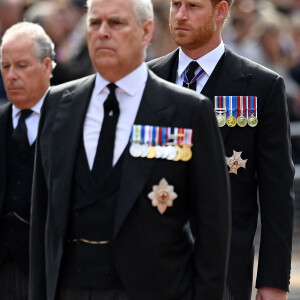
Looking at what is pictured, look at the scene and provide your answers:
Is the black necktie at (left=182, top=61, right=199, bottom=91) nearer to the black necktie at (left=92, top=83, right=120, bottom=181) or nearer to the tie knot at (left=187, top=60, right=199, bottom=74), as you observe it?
the tie knot at (left=187, top=60, right=199, bottom=74)

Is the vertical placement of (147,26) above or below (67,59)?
below

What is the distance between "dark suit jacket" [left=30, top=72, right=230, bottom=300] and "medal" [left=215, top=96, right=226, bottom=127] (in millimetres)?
801

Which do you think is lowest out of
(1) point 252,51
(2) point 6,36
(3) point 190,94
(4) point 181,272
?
(4) point 181,272

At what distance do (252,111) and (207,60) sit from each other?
1.09 ft

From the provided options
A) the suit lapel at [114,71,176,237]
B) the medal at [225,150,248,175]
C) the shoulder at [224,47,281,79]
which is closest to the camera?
the suit lapel at [114,71,176,237]

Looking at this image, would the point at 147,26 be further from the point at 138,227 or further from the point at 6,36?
the point at 6,36

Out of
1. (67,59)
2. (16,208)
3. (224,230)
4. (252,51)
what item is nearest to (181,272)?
(224,230)

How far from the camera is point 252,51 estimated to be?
11641mm

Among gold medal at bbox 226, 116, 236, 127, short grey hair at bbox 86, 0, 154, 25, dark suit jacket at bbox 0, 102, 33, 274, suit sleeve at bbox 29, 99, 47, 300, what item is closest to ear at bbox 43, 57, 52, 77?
dark suit jacket at bbox 0, 102, 33, 274

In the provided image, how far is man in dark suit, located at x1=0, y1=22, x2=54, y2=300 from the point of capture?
16.9ft

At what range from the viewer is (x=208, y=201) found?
13.4ft

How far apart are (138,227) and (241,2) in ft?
28.0

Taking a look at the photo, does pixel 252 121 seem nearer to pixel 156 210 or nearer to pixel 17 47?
pixel 156 210

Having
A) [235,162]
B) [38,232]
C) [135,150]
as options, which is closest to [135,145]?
[135,150]
